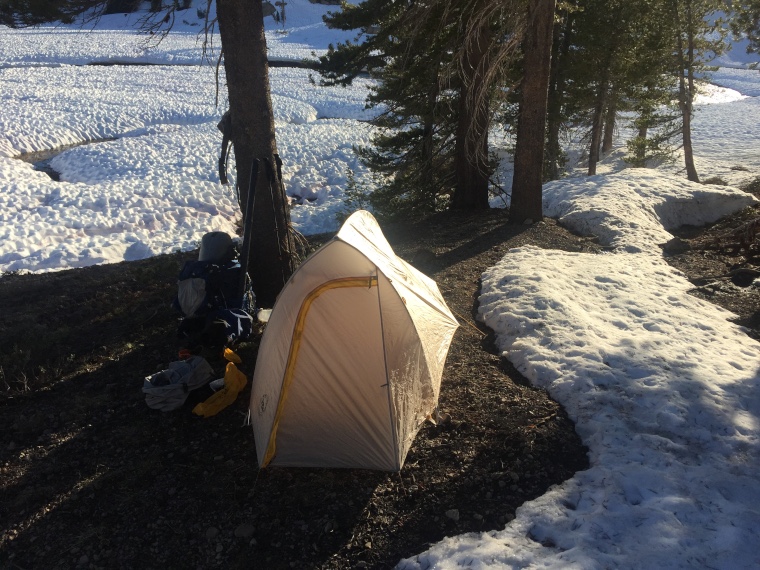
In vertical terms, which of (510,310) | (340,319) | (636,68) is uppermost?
(636,68)

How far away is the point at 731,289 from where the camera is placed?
7836 millimetres

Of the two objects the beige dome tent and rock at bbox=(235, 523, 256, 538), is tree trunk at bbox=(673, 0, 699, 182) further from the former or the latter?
rock at bbox=(235, 523, 256, 538)

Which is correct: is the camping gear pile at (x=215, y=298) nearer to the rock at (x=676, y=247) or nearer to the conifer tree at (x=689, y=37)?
the rock at (x=676, y=247)

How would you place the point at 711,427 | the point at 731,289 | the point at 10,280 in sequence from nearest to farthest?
the point at 711,427 < the point at 731,289 < the point at 10,280

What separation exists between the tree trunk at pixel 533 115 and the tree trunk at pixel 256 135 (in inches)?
199

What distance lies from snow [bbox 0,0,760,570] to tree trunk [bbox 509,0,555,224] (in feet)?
3.91

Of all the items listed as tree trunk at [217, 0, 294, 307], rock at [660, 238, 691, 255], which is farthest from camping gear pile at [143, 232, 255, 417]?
rock at [660, 238, 691, 255]

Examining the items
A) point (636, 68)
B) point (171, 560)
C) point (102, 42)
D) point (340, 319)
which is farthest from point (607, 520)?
point (102, 42)

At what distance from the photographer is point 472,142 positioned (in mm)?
11477

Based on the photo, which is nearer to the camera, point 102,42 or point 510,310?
point 510,310

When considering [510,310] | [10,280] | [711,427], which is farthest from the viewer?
[10,280]

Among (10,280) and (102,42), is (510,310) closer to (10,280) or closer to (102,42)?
(10,280)

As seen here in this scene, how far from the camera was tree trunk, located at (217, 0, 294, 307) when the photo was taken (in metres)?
6.28

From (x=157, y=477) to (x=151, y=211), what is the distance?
600 inches
